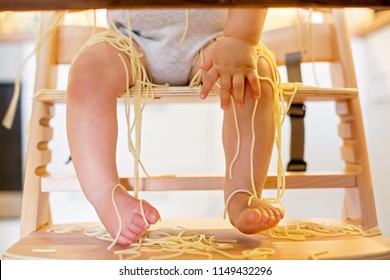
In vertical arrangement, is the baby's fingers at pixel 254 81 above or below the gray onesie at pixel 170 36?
below

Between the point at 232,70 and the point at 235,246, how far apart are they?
0.17m

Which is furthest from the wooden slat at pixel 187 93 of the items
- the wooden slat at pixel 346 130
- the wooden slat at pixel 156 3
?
the wooden slat at pixel 156 3

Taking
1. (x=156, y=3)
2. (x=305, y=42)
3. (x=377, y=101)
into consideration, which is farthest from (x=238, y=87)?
(x=377, y=101)

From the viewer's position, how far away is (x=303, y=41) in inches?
33.5

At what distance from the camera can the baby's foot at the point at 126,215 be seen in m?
0.52

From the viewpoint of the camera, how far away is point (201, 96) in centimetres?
53

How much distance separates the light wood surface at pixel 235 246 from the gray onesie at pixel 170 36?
0.19 meters

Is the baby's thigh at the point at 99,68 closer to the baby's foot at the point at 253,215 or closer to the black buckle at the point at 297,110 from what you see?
the baby's foot at the point at 253,215

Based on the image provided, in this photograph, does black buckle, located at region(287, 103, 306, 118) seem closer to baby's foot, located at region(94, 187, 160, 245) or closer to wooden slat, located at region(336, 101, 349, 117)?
wooden slat, located at region(336, 101, 349, 117)

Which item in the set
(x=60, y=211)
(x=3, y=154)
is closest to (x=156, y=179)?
(x=60, y=211)

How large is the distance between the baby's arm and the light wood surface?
0.14 m

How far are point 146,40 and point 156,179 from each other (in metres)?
0.17

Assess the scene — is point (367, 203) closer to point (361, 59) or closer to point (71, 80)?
point (71, 80)

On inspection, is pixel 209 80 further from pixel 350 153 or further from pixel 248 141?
pixel 350 153
